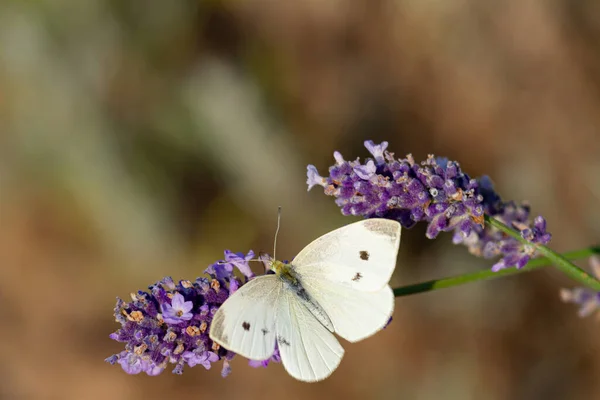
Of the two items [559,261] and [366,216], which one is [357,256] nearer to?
[366,216]

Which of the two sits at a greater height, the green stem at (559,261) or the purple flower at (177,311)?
the purple flower at (177,311)

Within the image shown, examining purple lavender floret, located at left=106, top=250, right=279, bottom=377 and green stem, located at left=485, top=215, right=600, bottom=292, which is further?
green stem, located at left=485, top=215, right=600, bottom=292

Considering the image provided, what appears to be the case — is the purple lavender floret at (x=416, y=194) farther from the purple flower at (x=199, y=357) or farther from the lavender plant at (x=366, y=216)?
the purple flower at (x=199, y=357)

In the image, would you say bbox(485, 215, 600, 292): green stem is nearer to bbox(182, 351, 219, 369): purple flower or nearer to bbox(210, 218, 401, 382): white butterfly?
bbox(210, 218, 401, 382): white butterfly

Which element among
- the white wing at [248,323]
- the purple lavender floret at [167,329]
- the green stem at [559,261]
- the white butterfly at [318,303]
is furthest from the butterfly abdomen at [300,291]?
the green stem at [559,261]

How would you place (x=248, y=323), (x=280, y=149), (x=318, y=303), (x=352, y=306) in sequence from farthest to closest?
(x=280, y=149)
(x=318, y=303)
(x=352, y=306)
(x=248, y=323)

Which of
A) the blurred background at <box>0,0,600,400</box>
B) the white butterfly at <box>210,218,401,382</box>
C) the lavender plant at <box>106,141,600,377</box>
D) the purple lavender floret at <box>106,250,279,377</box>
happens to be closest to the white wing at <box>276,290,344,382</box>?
the white butterfly at <box>210,218,401,382</box>

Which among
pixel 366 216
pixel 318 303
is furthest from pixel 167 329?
pixel 366 216
